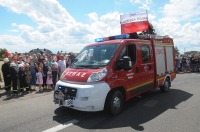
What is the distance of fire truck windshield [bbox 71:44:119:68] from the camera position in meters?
6.87

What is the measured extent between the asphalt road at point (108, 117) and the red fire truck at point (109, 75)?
44cm

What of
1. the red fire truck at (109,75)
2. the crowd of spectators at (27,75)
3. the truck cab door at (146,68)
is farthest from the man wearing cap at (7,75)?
the truck cab door at (146,68)

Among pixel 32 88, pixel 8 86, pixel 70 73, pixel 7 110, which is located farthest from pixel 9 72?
pixel 70 73

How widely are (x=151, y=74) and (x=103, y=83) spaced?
3210mm

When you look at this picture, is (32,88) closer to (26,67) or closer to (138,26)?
(26,67)

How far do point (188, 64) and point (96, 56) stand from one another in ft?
63.7

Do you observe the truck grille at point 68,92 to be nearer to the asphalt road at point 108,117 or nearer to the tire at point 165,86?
the asphalt road at point 108,117

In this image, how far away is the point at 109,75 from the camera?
6.51 m

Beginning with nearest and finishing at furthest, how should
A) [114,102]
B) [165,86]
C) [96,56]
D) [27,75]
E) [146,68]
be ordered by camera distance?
[114,102]
[96,56]
[146,68]
[165,86]
[27,75]

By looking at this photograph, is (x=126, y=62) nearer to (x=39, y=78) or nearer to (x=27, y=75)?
(x=39, y=78)

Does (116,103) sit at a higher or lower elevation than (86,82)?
lower

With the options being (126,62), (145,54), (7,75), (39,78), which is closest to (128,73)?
(126,62)

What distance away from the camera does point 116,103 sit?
683cm

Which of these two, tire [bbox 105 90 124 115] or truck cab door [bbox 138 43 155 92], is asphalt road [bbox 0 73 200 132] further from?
truck cab door [bbox 138 43 155 92]
